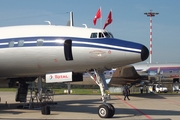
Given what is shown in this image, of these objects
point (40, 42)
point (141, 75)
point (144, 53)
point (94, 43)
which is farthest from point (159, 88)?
point (40, 42)

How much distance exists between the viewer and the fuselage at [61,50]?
13492mm

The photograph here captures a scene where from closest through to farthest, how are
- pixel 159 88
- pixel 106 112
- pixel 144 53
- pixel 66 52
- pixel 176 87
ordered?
pixel 144 53
pixel 106 112
pixel 66 52
pixel 159 88
pixel 176 87

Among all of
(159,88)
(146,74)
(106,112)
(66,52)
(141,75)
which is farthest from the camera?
(159,88)

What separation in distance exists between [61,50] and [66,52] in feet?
0.86

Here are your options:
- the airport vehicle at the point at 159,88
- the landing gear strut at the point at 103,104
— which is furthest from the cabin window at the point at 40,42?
the airport vehicle at the point at 159,88

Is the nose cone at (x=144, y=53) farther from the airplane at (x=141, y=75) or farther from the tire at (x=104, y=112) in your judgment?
the airplane at (x=141, y=75)

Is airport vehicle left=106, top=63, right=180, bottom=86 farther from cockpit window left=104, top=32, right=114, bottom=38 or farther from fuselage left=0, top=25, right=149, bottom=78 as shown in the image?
fuselage left=0, top=25, right=149, bottom=78

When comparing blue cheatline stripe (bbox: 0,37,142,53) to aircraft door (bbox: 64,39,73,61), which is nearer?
blue cheatline stripe (bbox: 0,37,142,53)

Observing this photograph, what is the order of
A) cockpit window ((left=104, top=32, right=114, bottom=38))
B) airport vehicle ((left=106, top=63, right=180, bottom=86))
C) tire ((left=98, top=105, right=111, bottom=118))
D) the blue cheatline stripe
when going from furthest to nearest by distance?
airport vehicle ((left=106, top=63, right=180, bottom=86))
cockpit window ((left=104, top=32, right=114, bottom=38))
tire ((left=98, top=105, right=111, bottom=118))
the blue cheatline stripe

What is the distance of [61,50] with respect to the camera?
46.2 feet

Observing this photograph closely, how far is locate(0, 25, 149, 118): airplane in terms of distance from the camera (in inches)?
532

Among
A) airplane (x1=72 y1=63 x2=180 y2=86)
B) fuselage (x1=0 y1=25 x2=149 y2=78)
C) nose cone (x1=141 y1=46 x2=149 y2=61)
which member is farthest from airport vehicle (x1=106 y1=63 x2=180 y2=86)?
nose cone (x1=141 y1=46 x2=149 y2=61)

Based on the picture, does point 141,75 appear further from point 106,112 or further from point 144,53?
point 144,53

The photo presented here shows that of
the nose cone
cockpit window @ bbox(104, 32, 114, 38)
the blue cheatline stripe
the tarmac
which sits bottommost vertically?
the tarmac
